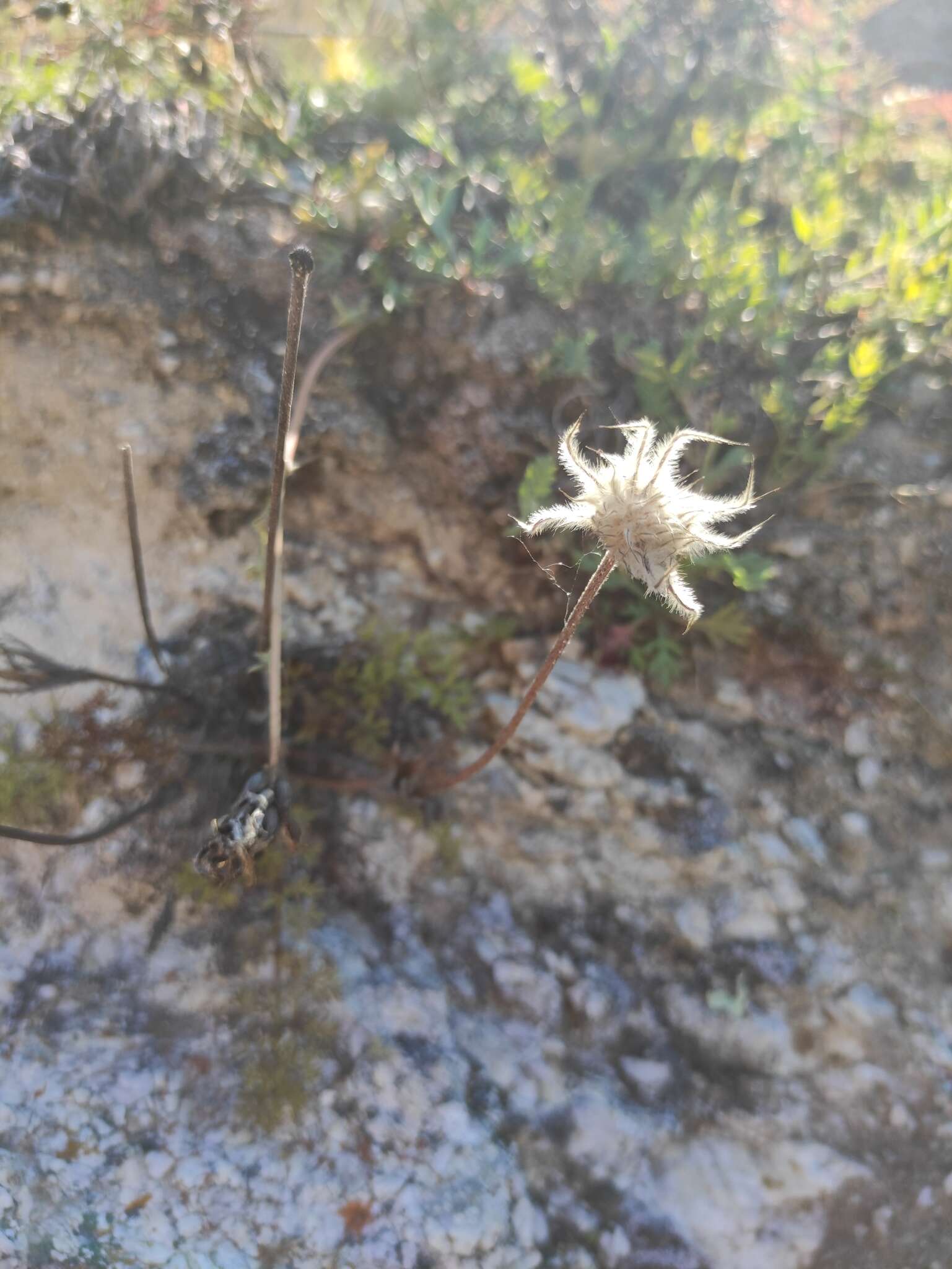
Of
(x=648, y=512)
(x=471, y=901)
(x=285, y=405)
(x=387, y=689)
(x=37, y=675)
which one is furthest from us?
(x=387, y=689)

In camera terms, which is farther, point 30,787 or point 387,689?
point 387,689

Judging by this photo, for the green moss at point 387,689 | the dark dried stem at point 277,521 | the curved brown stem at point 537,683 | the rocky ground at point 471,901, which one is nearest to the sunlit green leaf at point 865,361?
the rocky ground at point 471,901

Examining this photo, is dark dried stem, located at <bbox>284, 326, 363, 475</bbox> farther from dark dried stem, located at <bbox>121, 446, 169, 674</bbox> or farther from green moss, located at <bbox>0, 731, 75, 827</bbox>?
green moss, located at <bbox>0, 731, 75, 827</bbox>

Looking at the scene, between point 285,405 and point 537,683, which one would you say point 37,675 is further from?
point 537,683

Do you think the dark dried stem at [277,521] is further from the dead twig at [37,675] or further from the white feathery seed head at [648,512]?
the white feathery seed head at [648,512]

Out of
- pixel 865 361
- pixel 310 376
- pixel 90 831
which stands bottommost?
pixel 90 831

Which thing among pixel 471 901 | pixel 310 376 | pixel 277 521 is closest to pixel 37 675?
pixel 277 521
